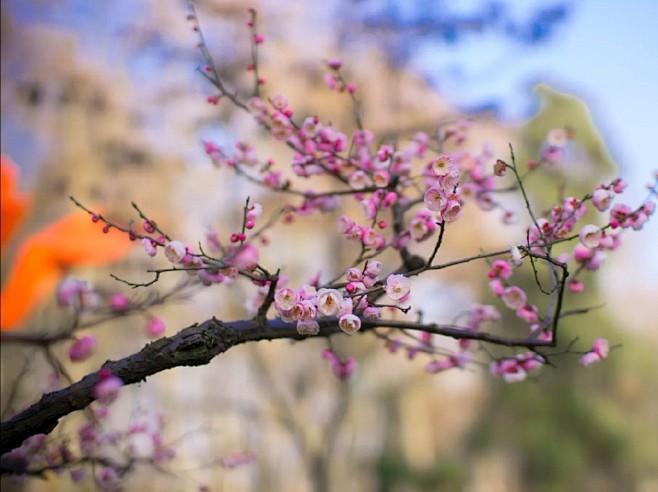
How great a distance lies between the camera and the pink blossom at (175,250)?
137 centimetres

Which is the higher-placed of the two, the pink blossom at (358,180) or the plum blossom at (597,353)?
the pink blossom at (358,180)

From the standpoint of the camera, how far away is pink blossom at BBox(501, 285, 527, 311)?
1.70 m

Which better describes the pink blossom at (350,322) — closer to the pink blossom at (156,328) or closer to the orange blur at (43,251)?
the pink blossom at (156,328)

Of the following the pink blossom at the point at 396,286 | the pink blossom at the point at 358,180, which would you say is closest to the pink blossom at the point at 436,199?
the pink blossom at the point at 396,286

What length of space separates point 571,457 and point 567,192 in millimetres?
3163

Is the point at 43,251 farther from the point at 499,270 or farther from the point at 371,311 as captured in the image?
the point at 371,311

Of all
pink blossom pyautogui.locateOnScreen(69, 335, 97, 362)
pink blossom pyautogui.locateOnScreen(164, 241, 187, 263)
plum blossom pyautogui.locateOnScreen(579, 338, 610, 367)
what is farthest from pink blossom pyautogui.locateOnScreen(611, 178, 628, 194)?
pink blossom pyautogui.locateOnScreen(69, 335, 97, 362)

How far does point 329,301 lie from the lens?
1.18 metres

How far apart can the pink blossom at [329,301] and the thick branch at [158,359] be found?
0.20 metres

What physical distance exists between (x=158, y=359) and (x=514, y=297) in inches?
35.7

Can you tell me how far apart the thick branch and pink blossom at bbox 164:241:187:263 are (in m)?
0.15

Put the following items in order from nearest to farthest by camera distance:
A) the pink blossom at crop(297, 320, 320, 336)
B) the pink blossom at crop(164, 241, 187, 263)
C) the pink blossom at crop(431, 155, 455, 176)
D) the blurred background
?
the pink blossom at crop(431, 155, 455, 176)
the pink blossom at crop(297, 320, 320, 336)
the pink blossom at crop(164, 241, 187, 263)
the blurred background

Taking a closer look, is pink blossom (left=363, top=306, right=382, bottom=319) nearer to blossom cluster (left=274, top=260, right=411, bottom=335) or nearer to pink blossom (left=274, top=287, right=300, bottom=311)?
blossom cluster (left=274, top=260, right=411, bottom=335)

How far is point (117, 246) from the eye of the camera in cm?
622
